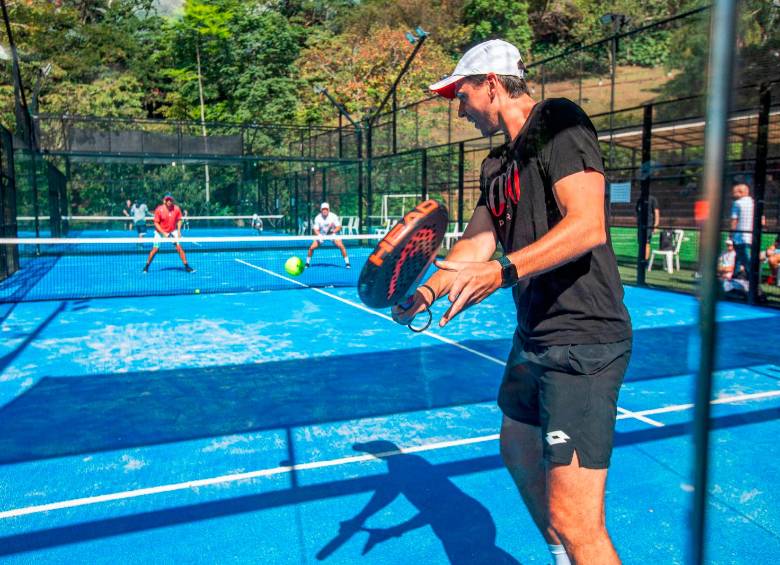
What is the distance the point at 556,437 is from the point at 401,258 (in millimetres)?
869

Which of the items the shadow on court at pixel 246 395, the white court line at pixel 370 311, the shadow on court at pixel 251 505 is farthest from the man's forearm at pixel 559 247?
the white court line at pixel 370 311

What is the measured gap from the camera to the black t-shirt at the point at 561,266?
226cm

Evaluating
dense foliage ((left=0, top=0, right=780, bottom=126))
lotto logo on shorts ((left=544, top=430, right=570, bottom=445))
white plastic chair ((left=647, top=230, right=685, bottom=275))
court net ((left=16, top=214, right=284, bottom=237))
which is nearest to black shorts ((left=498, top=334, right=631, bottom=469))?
lotto logo on shorts ((left=544, top=430, right=570, bottom=445))

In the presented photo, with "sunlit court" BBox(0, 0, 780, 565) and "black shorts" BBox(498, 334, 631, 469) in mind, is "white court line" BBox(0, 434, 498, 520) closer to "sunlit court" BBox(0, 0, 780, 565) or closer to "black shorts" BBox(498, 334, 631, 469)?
"sunlit court" BBox(0, 0, 780, 565)

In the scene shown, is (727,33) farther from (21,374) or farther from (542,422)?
(21,374)

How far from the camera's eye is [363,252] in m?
24.2

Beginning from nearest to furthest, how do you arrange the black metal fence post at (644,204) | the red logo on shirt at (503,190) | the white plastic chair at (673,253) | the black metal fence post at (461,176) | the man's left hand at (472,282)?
the man's left hand at (472,282) < the red logo on shirt at (503,190) < the black metal fence post at (644,204) < the white plastic chair at (673,253) < the black metal fence post at (461,176)

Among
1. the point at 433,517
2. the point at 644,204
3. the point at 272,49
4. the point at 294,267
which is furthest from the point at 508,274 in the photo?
the point at 272,49

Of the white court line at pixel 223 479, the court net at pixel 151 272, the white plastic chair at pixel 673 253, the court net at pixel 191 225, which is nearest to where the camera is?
the white court line at pixel 223 479

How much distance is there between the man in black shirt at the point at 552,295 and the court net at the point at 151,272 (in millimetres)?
7678

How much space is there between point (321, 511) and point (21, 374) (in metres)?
4.63

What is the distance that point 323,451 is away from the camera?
4840mm

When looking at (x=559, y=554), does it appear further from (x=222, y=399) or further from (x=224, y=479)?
(x=222, y=399)

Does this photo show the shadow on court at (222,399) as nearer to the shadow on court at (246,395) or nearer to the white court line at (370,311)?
the shadow on court at (246,395)
